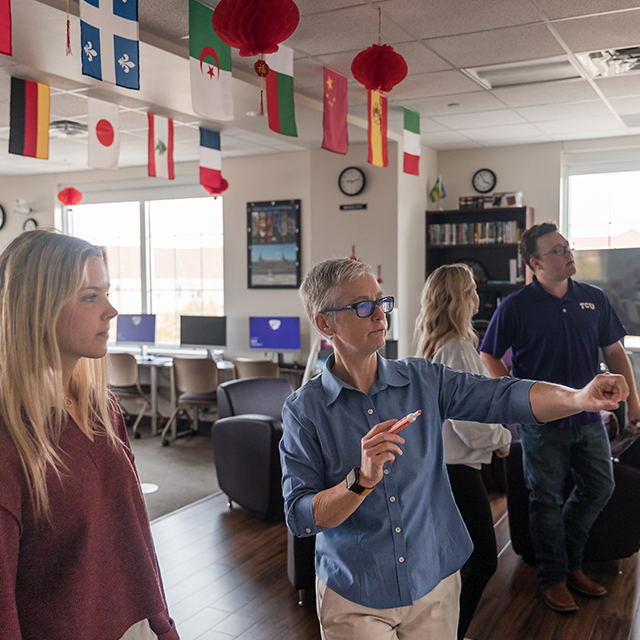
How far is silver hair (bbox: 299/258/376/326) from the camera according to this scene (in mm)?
1719

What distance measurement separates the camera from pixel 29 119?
4422mm

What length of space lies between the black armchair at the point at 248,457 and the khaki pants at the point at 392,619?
2.77 metres

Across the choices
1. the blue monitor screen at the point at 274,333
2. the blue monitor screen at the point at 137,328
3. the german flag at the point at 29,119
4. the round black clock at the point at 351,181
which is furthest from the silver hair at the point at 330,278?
the blue monitor screen at the point at 137,328

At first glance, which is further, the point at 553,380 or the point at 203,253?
the point at 203,253

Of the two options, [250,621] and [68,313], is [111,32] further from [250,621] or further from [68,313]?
[250,621]

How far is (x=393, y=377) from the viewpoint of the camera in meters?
1.69

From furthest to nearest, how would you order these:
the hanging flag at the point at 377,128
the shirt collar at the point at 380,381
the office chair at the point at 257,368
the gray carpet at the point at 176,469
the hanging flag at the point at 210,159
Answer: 1. the office chair at the point at 257,368
2. the hanging flag at the point at 210,159
3. the gray carpet at the point at 176,469
4. the hanging flag at the point at 377,128
5. the shirt collar at the point at 380,381

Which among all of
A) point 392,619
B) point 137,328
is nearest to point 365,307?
point 392,619

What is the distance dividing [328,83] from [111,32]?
5.96ft

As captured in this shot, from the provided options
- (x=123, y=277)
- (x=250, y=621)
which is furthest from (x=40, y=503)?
(x=123, y=277)

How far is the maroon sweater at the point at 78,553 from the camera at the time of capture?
1.15m

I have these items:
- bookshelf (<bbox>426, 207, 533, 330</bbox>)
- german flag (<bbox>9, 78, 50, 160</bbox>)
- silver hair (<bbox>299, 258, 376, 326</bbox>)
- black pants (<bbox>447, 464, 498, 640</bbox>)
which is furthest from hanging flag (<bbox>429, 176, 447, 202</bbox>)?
silver hair (<bbox>299, 258, 376, 326</bbox>)

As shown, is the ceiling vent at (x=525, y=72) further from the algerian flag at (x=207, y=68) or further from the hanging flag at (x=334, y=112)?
the algerian flag at (x=207, y=68)

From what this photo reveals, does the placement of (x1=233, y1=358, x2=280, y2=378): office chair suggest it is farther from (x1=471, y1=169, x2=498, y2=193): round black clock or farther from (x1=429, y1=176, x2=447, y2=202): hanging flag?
(x1=471, y1=169, x2=498, y2=193): round black clock
